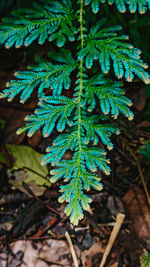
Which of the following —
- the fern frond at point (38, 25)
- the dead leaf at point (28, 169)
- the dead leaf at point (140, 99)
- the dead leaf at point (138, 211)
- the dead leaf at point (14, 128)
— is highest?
the fern frond at point (38, 25)

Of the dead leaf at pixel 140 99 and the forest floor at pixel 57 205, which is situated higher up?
the dead leaf at pixel 140 99

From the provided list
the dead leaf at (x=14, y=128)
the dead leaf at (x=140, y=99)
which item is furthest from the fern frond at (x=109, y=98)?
the dead leaf at (x=140, y=99)

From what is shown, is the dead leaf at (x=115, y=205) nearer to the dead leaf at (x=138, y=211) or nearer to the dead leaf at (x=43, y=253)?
the dead leaf at (x=138, y=211)

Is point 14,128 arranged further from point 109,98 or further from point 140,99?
point 140,99

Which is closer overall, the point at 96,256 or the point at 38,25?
the point at 38,25

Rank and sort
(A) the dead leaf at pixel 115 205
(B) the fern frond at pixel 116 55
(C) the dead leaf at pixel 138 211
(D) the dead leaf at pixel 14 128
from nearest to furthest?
(B) the fern frond at pixel 116 55 → (C) the dead leaf at pixel 138 211 → (A) the dead leaf at pixel 115 205 → (D) the dead leaf at pixel 14 128

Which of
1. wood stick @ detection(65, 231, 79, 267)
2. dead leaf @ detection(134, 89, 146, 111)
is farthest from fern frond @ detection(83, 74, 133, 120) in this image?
wood stick @ detection(65, 231, 79, 267)

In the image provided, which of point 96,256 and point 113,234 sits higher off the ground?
point 113,234

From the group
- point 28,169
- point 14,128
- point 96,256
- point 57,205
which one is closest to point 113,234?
point 96,256
